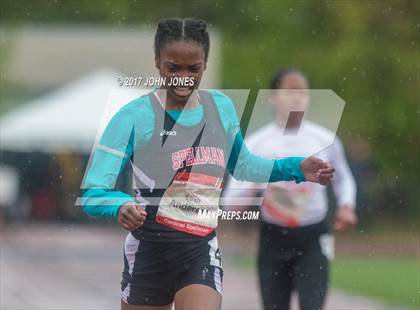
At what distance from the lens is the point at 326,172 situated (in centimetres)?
519

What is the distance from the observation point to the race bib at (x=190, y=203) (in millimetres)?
5180

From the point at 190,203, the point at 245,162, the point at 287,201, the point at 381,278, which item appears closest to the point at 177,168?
the point at 190,203

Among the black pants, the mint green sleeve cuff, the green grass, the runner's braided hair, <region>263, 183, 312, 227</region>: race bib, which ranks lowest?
the green grass

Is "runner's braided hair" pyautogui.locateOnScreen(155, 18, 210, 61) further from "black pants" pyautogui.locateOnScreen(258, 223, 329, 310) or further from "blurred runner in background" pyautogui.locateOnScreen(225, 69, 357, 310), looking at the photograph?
"black pants" pyautogui.locateOnScreen(258, 223, 329, 310)

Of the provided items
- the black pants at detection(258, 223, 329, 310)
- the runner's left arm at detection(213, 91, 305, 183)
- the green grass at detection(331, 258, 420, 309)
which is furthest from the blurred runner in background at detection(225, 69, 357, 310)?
the green grass at detection(331, 258, 420, 309)

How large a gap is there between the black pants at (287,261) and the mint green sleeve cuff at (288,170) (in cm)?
149

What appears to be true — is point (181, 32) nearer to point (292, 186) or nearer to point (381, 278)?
point (292, 186)

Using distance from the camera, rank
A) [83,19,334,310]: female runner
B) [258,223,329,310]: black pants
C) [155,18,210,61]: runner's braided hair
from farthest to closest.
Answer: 1. [258,223,329,310]: black pants
2. [155,18,210,61]: runner's braided hair
3. [83,19,334,310]: female runner

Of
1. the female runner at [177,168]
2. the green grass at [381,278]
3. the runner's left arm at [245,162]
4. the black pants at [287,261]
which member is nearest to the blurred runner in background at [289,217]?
the black pants at [287,261]

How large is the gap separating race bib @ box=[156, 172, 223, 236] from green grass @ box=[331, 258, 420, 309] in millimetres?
6255

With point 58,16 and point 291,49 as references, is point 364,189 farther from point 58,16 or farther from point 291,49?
point 58,16

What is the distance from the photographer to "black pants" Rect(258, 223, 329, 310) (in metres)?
6.82

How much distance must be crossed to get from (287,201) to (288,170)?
61.4 inches

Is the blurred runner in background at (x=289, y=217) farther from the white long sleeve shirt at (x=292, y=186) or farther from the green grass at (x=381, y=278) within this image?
the green grass at (x=381, y=278)
